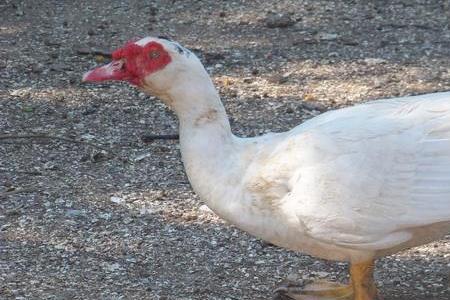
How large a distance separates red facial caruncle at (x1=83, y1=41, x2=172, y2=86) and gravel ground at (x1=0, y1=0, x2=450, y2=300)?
3.87ft

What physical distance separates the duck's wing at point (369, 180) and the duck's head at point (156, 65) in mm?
562

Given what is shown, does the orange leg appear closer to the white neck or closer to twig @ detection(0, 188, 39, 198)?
the white neck

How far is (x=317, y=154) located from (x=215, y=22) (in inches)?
178

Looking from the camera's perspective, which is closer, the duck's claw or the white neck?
the white neck

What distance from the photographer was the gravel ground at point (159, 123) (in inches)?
215

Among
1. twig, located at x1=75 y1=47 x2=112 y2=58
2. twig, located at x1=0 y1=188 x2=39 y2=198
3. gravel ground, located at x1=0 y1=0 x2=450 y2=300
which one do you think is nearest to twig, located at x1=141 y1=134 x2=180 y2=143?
gravel ground, located at x1=0 y1=0 x2=450 y2=300

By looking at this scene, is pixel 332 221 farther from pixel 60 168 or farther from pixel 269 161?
pixel 60 168

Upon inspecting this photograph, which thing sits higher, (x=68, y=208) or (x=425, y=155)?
(x=425, y=155)

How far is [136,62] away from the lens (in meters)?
4.65

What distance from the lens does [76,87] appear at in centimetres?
770

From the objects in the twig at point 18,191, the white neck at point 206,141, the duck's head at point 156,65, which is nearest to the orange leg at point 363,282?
the white neck at point 206,141

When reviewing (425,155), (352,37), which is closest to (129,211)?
(425,155)

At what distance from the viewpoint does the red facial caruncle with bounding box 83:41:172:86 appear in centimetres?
460

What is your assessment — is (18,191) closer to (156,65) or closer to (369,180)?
(156,65)
